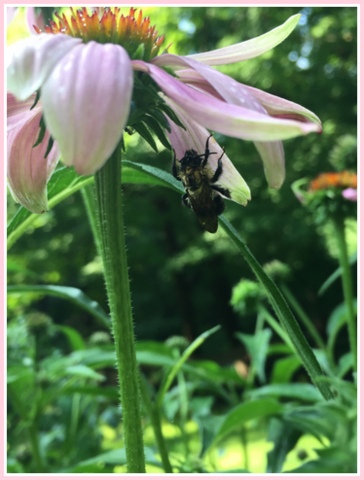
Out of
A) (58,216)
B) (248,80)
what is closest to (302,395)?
(248,80)

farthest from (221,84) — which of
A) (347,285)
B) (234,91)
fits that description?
(347,285)

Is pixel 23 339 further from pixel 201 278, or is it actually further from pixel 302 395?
pixel 201 278

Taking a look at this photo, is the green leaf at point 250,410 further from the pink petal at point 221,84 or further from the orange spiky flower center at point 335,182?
the orange spiky flower center at point 335,182

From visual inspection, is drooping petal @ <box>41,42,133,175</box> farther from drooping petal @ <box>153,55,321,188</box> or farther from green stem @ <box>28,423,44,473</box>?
green stem @ <box>28,423,44,473</box>

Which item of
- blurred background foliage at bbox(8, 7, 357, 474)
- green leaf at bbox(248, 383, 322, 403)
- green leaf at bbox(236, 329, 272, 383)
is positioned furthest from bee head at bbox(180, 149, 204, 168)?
blurred background foliage at bbox(8, 7, 357, 474)

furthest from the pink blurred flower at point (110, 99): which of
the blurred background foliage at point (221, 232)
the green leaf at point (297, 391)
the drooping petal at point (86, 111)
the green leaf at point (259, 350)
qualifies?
the blurred background foliage at point (221, 232)

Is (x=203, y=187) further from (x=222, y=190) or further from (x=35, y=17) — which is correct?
(x=35, y=17)
